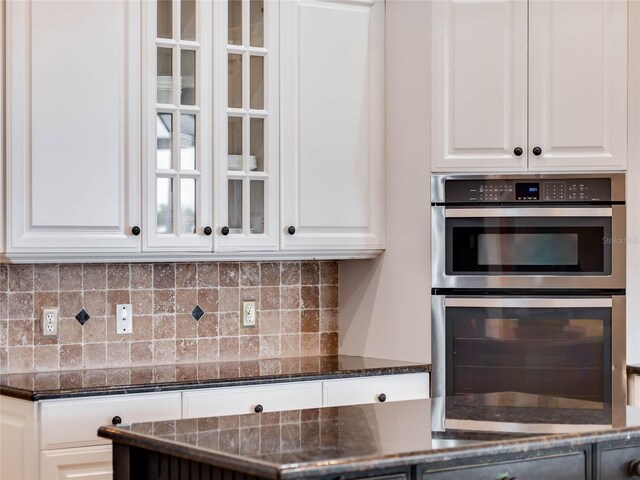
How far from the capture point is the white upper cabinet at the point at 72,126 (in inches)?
128

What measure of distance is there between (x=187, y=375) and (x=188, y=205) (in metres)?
0.62

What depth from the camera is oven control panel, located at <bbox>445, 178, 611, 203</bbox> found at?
147 inches

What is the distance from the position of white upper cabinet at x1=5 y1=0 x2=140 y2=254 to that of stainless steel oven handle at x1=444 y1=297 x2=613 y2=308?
1.26 m

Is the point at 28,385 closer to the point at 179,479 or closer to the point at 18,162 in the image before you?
the point at 18,162

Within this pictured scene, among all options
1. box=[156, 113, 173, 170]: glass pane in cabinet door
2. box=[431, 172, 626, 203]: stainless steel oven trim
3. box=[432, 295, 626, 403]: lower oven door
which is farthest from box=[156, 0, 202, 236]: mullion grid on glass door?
box=[432, 295, 626, 403]: lower oven door

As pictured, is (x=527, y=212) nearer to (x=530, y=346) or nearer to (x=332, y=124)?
(x=530, y=346)

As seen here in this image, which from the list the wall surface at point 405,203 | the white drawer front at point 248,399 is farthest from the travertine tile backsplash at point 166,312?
the white drawer front at point 248,399

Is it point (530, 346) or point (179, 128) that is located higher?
point (179, 128)

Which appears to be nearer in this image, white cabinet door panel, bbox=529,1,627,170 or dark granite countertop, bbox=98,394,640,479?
dark granite countertop, bbox=98,394,640,479

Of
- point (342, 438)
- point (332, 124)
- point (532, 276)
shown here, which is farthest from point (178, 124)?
point (342, 438)

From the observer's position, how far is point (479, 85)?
3.77 meters

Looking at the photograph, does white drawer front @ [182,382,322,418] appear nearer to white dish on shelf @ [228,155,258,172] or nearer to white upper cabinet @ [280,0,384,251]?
white upper cabinet @ [280,0,384,251]

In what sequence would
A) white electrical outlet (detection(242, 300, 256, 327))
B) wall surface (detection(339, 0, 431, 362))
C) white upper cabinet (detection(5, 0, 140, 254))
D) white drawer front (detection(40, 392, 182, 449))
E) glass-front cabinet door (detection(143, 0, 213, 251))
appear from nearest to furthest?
white drawer front (detection(40, 392, 182, 449)), white upper cabinet (detection(5, 0, 140, 254)), glass-front cabinet door (detection(143, 0, 213, 251)), wall surface (detection(339, 0, 431, 362)), white electrical outlet (detection(242, 300, 256, 327))

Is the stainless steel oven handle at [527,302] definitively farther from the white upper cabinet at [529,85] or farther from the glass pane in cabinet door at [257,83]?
the glass pane in cabinet door at [257,83]
